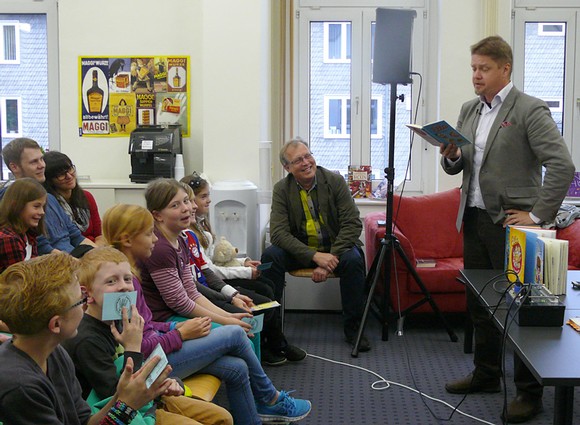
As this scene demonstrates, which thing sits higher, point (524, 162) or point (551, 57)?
point (551, 57)

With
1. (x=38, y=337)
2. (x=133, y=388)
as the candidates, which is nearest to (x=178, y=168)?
(x=133, y=388)

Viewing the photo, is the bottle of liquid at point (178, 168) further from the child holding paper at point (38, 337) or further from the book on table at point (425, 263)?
the child holding paper at point (38, 337)

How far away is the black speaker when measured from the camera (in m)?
4.30

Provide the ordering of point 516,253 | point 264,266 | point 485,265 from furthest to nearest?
1. point 264,266
2. point 485,265
3. point 516,253

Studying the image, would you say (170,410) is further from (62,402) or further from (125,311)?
(62,402)

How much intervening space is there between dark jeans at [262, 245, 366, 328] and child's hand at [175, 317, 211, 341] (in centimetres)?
170

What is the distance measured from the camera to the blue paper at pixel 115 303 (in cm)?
206

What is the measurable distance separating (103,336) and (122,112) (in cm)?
341

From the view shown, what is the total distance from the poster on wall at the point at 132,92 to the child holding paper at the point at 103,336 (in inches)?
126

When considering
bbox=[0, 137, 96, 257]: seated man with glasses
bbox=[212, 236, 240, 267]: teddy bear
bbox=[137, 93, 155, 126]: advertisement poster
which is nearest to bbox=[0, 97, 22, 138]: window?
bbox=[137, 93, 155, 126]: advertisement poster

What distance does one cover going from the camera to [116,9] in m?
5.29

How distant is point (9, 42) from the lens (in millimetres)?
5469

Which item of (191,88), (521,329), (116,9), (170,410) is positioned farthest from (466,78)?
Result: (170,410)

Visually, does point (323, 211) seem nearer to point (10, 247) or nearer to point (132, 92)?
point (132, 92)
